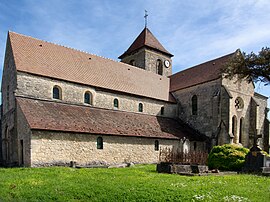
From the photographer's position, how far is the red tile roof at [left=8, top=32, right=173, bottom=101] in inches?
778

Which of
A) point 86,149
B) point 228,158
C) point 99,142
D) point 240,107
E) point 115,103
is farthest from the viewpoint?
point 240,107

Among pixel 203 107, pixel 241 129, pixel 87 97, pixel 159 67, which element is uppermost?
pixel 159 67

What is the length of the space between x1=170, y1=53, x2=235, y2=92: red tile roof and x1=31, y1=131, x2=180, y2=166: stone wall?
819cm

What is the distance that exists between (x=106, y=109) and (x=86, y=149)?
5.23 m

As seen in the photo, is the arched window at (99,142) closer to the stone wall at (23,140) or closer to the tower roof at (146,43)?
the stone wall at (23,140)

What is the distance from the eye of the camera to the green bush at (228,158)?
52.2 feet

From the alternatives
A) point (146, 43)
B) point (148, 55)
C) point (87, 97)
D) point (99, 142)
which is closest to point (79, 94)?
point (87, 97)

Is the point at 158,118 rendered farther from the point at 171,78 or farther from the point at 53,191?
the point at 53,191

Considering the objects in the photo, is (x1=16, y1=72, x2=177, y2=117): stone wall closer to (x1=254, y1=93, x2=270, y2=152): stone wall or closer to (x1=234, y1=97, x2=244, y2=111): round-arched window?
(x1=234, y1=97, x2=244, y2=111): round-arched window

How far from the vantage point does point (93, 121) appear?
19219 millimetres

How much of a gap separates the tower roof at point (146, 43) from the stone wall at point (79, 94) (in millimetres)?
9847

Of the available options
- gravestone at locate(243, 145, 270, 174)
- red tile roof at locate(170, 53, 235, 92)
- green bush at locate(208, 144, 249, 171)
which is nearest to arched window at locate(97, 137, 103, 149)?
green bush at locate(208, 144, 249, 171)

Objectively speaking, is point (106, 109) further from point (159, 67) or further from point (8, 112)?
point (159, 67)

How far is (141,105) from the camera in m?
24.9
